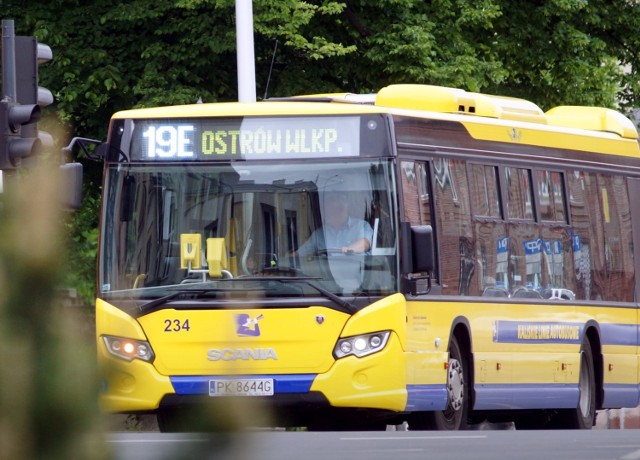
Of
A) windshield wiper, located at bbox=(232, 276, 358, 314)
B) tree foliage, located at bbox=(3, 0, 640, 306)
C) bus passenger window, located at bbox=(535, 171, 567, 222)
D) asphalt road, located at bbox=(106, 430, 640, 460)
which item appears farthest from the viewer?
tree foliage, located at bbox=(3, 0, 640, 306)

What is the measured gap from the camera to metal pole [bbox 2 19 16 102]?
503 inches

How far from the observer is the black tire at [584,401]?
15867mm

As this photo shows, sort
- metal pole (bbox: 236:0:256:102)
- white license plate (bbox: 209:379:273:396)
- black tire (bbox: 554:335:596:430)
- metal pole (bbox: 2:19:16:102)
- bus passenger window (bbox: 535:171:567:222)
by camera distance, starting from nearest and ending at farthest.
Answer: white license plate (bbox: 209:379:273:396)
metal pole (bbox: 2:19:16:102)
bus passenger window (bbox: 535:171:567:222)
black tire (bbox: 554:335:596:430)
metal pole (bbox: 236:0:256:102)

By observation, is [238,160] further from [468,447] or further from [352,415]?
[468,447]

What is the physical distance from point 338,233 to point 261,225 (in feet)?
1.90

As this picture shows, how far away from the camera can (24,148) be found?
12703 millimetres

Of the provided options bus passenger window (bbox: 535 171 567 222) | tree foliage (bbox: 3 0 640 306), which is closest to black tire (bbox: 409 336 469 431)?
bus passenger window (bbox: 535 171 567 222)

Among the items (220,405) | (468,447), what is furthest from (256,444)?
(468,447)

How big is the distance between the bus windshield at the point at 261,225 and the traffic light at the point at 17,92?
833 mm

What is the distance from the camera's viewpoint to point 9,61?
12758 mm

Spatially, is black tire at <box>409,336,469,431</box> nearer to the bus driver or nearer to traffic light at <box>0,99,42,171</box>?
the bus driver

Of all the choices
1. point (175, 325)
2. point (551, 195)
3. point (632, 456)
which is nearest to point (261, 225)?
point (175, 325)

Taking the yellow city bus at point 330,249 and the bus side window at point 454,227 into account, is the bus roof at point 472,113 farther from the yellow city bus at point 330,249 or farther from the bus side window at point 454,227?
the bus side window at point 454,227

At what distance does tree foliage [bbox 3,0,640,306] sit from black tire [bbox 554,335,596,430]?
5351 millimetres
